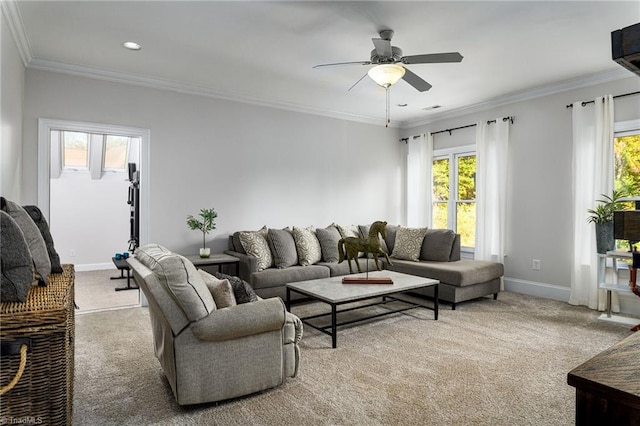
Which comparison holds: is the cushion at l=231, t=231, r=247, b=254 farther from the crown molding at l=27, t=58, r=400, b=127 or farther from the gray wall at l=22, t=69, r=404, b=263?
the crown molding at l=27, t=58, r=400, b=127

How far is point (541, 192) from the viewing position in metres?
5.19

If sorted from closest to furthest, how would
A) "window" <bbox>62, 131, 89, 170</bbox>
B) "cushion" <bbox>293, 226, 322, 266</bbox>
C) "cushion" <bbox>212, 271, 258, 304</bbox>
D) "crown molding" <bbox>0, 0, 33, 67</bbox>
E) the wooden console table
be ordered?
the wooden console table → "cushion" <bbox>212, 271, 258, 304</bbox> → "crown molding" <bbox>0, 0, 33, 67</bbox> → "cushion" <bbox>293, 226, 322, 266</bbox> → "window" <bbox>62, 131, 89, 170</bbox>

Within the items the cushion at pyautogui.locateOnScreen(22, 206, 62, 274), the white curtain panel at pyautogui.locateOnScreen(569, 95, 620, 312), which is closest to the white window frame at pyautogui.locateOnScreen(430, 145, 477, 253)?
the white curtain panel at pyautogui.locateOnScreen(569, 95, 620, 312)

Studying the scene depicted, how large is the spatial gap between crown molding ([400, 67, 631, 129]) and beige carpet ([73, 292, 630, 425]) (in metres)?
2.70

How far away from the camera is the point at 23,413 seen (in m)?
1.51

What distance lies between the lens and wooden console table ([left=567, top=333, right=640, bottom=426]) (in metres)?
0.63

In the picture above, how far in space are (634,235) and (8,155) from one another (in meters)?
4.01

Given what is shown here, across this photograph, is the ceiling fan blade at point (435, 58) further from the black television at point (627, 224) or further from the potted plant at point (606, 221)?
the black television at point (627, 224)

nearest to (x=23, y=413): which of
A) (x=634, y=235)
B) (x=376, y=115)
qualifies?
(x=634, y=235)

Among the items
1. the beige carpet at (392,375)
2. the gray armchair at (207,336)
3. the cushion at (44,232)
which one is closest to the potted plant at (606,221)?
the beige carpet at (392,375)

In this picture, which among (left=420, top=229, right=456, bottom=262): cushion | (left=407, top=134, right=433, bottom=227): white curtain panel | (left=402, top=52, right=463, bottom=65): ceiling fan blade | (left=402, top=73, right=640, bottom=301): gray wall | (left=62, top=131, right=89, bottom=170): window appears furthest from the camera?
(left=62, top=131, right=89, bottom=170): window

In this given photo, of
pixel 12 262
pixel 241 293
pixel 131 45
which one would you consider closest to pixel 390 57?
pixel 241 293

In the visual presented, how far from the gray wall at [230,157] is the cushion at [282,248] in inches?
24.5

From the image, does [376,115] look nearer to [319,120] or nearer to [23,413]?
[319,120]
